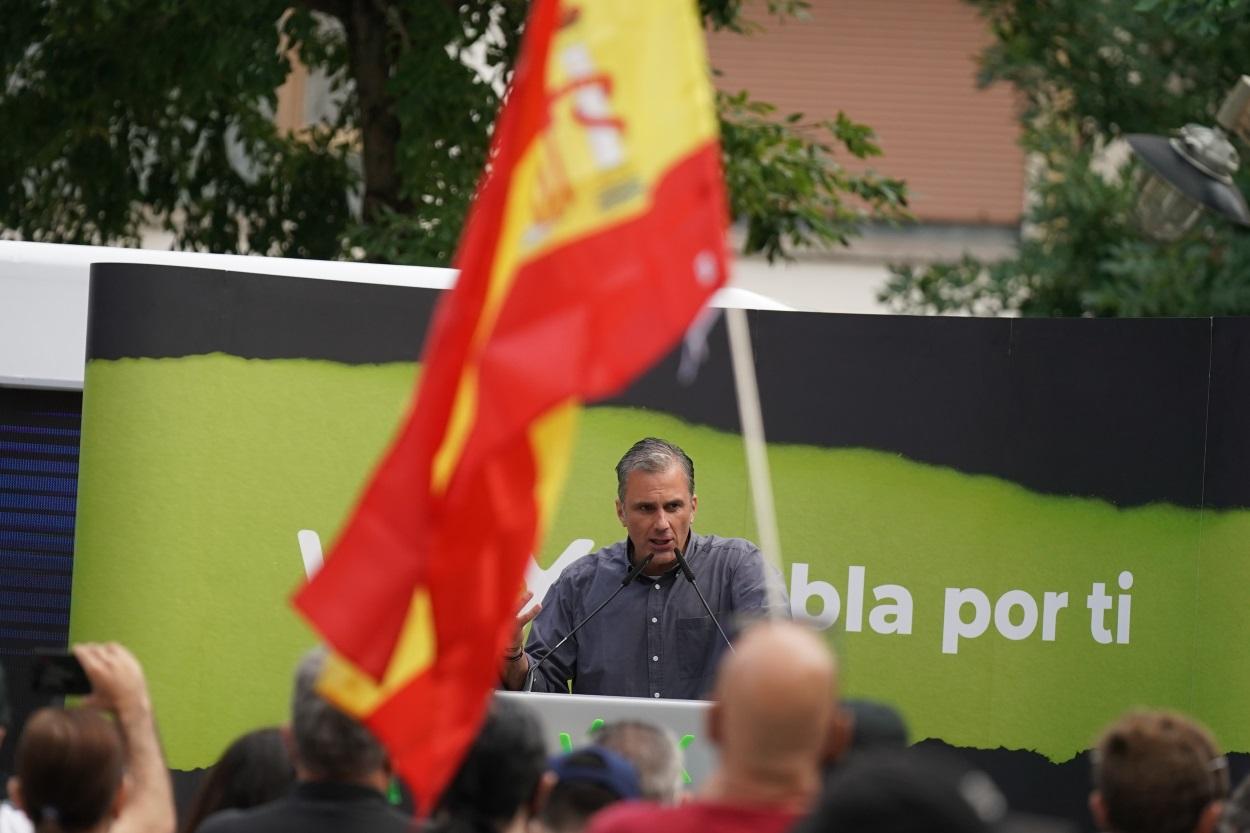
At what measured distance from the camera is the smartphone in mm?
4375

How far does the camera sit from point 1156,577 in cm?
781

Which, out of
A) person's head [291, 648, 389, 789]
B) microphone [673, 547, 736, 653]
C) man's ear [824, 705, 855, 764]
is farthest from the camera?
microphone [673, 547, 736, 653]

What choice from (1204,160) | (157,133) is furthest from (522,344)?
(157,133)

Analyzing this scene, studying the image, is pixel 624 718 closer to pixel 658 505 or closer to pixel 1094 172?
pixel 658 505

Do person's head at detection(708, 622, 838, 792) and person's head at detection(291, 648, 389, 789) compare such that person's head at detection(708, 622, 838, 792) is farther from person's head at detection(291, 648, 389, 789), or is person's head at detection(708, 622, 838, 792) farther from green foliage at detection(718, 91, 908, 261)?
green foliage at detection(718, 91, 908, 261)

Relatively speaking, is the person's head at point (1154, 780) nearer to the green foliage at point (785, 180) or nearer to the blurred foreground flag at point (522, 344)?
the blurred foreground flag at point (522, 344)

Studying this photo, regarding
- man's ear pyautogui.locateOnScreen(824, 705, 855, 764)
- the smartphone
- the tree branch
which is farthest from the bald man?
the tree branch

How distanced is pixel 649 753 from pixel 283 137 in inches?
477

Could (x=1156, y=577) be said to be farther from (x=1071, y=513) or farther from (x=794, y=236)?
(x=794, y=236)

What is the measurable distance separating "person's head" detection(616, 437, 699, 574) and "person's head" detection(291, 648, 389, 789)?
9.64ft

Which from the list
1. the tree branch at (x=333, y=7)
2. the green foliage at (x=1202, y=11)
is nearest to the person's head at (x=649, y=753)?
the green foliage at (x=1202, y=11)

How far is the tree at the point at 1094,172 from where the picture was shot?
53.3ft

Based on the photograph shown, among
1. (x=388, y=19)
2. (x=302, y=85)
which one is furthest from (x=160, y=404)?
(x=302, y=85)

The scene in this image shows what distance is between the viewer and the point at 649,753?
14.3 feet
